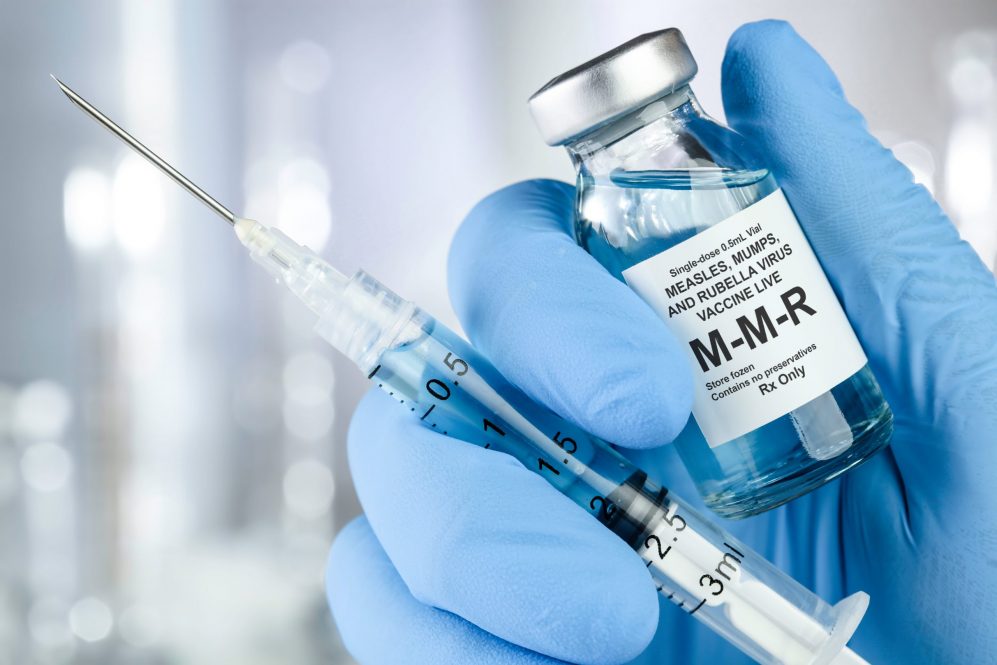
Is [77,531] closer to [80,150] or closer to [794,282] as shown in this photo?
[80,150]

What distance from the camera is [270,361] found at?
4.82 feet

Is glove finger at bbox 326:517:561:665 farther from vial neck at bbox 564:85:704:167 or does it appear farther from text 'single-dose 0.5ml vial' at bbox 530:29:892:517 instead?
vial neck at bbox 564:85:704:167

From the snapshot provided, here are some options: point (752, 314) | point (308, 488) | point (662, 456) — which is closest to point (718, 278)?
point (752, 314)

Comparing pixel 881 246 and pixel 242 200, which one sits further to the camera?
pixel 242 200

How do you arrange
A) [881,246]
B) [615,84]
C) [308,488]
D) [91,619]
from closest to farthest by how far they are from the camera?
[615,84] < [881,246] < [91,619] < [308,488]

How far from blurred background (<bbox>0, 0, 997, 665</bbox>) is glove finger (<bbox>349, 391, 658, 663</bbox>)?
2.67ft

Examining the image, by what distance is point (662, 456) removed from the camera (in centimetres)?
79

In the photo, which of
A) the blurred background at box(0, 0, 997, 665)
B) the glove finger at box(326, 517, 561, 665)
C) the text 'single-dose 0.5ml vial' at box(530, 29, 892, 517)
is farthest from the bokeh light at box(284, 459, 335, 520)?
the text 'single-dose 0.5ml vial' at box(530, 29, 892, 517)

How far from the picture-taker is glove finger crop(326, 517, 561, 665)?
23.2 inches

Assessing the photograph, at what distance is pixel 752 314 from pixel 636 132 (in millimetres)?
137

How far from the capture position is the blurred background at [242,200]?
1.39 meters

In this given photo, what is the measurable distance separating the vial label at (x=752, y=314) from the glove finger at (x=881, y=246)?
14cm

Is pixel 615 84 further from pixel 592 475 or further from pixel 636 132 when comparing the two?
pixel 592 475

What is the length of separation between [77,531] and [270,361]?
1.22ft
